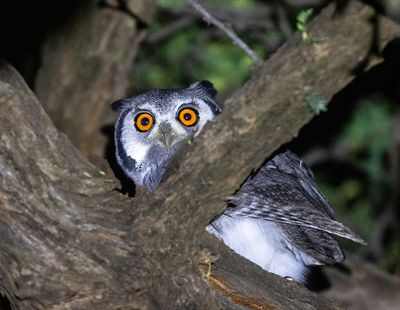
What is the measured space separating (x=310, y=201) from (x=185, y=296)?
98 cm

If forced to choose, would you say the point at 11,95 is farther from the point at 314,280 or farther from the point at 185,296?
the point at 314,280

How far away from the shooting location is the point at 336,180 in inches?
263

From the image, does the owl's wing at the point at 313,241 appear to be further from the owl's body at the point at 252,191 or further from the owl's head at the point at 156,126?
the owl's head at the point at 156,126

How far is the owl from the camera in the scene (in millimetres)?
3682

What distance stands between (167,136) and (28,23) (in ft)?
7.75

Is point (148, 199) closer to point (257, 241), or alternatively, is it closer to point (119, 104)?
point (257, 241)

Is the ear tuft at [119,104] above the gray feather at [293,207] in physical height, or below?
below

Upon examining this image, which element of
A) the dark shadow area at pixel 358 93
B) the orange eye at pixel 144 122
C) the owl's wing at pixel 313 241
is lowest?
the orange eye at pixel 144 122

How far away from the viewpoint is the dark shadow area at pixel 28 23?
18.6 ft

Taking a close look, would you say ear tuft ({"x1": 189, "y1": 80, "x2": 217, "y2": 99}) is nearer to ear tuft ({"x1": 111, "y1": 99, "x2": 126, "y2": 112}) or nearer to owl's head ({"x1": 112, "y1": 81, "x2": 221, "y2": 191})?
owl's head ({"x1": 112, "y1": 81, "x2": 221, "y2": 191})

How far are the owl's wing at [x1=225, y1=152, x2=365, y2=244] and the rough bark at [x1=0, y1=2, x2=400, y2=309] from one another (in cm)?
47

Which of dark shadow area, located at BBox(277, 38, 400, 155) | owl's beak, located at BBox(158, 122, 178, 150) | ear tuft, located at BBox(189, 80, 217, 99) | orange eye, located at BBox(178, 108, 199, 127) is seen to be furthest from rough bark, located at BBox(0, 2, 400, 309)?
dark shadow area, located at BBox(277, 38, 400, 155)

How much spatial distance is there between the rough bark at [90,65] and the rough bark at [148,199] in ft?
8.03

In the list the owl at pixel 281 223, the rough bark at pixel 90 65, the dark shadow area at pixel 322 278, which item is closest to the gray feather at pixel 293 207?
the owl at pixel 281 223
